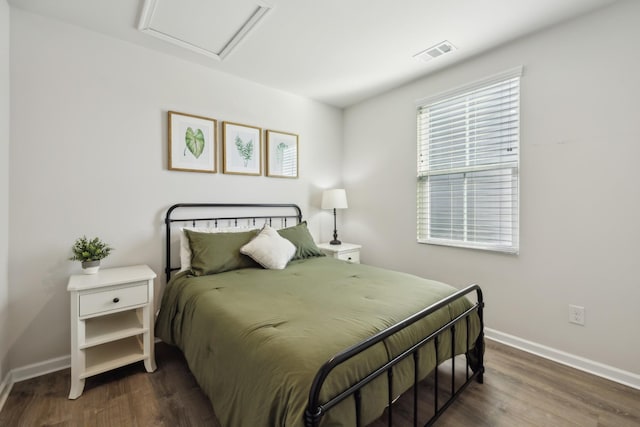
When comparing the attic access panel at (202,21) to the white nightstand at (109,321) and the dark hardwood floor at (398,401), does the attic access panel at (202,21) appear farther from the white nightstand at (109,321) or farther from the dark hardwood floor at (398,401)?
the dark hardwood floor at (398,401)

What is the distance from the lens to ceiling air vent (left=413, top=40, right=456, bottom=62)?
2.43m

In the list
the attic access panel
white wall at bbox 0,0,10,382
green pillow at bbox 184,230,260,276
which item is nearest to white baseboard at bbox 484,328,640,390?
green pillow at bbox 184,230,260,276

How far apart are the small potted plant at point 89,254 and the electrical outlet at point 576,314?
3.44m

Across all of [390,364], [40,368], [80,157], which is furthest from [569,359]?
[80,157]

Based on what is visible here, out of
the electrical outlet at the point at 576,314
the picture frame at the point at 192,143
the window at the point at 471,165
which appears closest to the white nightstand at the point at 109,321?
the picture frame at the point at 192,143

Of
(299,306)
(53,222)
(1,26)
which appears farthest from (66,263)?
(299,306)

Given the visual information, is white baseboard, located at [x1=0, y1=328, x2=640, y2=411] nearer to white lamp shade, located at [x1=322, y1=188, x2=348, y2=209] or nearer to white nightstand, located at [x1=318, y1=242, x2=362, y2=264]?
white nightstand, located at [x1=318, y1=242, x2=362, y2=264]

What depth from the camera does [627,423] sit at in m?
1.56

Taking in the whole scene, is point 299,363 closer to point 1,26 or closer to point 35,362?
point 35,362

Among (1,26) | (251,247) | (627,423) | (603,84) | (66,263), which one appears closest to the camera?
(627,423)

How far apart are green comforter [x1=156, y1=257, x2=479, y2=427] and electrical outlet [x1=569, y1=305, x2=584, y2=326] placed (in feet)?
2.81

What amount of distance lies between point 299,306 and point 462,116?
7.73 ft

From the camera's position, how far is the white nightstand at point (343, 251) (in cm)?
328

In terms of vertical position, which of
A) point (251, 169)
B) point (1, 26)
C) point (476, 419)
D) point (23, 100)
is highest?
point (1, 26)
